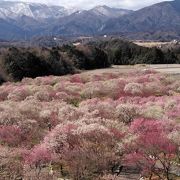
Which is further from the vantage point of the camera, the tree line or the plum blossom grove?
the tree line

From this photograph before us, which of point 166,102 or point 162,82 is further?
point 162,82

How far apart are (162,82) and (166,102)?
17.1 meters

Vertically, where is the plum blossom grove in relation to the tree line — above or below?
above

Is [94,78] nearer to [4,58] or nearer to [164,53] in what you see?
[4,58]

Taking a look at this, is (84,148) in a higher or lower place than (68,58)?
higher

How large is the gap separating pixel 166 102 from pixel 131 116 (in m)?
7.38

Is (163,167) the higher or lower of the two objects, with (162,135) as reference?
lower

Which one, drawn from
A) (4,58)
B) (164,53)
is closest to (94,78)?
(4,58)

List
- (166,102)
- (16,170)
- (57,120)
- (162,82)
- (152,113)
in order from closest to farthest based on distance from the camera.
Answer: (16,170) → (57,120) → (152,113) → (166,102) → (162,82)

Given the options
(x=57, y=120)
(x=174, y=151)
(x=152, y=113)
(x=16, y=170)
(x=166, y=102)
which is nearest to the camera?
(x=16, y=170)

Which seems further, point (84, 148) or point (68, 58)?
point (68, 58)

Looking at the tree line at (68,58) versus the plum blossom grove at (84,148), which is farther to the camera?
the tree line at (68,58)

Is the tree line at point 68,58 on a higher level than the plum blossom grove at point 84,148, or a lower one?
lower

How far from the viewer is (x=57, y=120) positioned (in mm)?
28266
